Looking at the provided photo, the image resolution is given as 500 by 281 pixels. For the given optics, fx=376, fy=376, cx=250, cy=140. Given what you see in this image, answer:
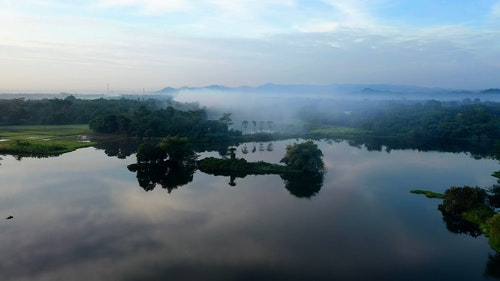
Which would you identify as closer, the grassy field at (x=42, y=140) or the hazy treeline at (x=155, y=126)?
the grassy field at (x=42, y=140)

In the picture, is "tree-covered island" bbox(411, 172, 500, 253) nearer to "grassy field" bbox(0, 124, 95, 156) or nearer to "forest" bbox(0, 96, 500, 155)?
"forest" bbox(0, 96, 500, 155)

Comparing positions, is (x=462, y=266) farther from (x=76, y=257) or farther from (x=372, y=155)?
(x=372, y=155)

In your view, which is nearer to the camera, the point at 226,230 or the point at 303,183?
the point at 226,230

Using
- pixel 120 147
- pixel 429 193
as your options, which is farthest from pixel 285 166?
pixel 120 147

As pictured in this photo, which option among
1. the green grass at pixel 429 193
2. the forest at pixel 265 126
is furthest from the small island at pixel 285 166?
the forest at pixel 265 126

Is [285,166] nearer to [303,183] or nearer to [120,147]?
[303,183]

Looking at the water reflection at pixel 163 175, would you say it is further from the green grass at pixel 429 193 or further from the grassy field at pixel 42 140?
the green grass at pixel 429 193

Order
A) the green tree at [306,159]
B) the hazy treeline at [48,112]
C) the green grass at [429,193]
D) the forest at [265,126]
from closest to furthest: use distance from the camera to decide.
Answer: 1. the green grass at [429,193]
2. the green tree at [306,159]
3. the forest at [265,126]
4. the hazy treeline at [48,112]

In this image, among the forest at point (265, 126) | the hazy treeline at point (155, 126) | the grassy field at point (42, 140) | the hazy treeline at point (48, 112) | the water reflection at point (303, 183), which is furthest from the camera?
the hazy treeline at point (48, 112)
